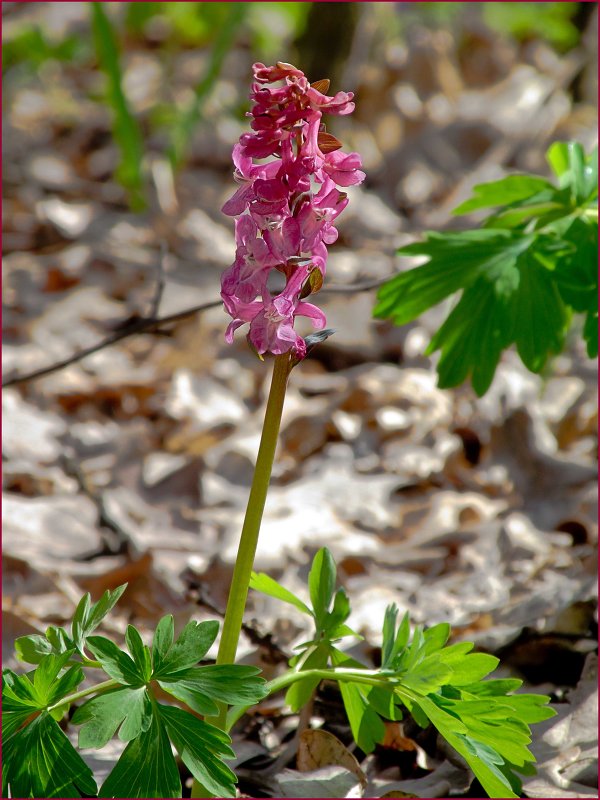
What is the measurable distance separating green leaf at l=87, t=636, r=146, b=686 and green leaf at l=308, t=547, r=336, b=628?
1.21 feet

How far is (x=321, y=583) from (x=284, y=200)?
65 centimetres

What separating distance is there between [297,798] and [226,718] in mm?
287

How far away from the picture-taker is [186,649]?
1140 millimetres

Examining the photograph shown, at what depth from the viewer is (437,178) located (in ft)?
16.0

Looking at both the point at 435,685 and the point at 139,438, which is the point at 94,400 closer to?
the point at 139,438

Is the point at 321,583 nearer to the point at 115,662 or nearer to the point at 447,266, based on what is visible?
the point at 115,662

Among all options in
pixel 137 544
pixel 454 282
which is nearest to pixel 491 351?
pixel 454 282

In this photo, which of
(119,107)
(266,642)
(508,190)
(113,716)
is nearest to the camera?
(113,716)

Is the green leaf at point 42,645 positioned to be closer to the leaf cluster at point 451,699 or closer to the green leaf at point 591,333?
the leaf cluster at point 451,699

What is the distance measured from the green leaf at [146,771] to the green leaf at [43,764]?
6 cm

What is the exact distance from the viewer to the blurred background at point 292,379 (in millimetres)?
2326

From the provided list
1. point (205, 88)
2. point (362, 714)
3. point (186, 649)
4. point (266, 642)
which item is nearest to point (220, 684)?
point (186, 649)

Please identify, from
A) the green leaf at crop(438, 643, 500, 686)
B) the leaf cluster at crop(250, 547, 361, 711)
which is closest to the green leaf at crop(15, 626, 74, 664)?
the leaf cluster at crop(250, 547, 361, 711)

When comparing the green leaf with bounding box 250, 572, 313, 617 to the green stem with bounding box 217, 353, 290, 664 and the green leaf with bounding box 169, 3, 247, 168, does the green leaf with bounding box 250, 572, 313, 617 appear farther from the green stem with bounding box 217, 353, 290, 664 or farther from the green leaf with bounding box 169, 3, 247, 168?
the green leaf with bounding box 169, 3, 247, 168
